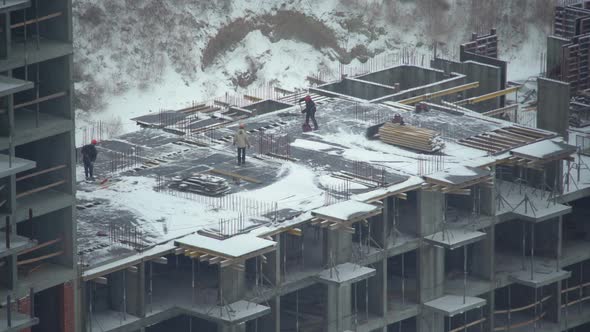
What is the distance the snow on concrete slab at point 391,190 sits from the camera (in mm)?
68000

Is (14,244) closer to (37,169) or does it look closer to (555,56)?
(37,169)

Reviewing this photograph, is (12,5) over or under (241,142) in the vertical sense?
over

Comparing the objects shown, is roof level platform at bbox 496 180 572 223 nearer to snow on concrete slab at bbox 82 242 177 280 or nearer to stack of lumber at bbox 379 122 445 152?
stack of lumber at bbox 379 122 445 152

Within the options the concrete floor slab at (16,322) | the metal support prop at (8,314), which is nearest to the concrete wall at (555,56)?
the concrete floor slab at (16,322)

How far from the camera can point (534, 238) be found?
76.2 metres

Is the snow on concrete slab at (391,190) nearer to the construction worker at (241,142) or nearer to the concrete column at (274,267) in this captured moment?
the concrete column at (274,267)

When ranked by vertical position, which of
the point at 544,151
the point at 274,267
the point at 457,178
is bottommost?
the point at 274,267

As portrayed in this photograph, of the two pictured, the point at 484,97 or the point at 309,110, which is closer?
the point at 309,110

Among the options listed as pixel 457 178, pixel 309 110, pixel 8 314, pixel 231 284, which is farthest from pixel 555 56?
pixel 8 314

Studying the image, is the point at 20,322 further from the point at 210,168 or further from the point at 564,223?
the point at 564,223

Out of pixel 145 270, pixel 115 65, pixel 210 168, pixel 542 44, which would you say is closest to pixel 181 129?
pixel 210 168

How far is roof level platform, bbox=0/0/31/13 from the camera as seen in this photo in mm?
55219

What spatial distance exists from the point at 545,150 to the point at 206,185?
545 inches

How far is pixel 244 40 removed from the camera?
356 ft
